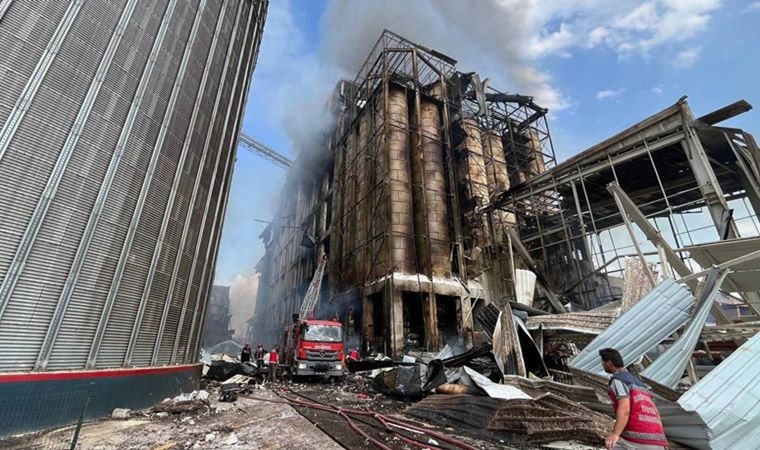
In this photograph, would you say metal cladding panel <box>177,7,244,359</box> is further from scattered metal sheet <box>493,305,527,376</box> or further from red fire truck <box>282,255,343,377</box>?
scattered metal sheet <box>493,305,527,376</box>

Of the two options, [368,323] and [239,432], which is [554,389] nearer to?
[239,432]

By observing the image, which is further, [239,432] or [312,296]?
[312,296]

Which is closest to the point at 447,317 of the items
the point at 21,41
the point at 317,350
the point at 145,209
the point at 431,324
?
the point at 431,324

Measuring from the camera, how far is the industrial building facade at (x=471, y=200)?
13.4 m

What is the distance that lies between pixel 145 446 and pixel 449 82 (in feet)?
101

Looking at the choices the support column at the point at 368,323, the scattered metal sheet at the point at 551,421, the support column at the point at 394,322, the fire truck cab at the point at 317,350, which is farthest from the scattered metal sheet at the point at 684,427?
the support column at the point at 368,323

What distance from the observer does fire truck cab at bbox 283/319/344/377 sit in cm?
1362

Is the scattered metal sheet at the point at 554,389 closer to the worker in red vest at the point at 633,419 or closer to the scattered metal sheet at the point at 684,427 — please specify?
the scattered metal sheet at the point at 684,427

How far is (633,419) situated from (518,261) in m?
19.4

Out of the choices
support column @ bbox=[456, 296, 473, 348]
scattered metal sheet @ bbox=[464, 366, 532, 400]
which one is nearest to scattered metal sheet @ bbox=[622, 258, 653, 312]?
scattered metal sheet @ bbox=[464, 366, 532, 400]

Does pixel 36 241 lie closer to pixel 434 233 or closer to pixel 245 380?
pixel 245 380

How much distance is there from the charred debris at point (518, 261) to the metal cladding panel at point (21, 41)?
10079 mm

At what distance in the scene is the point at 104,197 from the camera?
7027 millimetres

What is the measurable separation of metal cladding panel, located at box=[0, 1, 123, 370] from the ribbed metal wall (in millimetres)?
19
